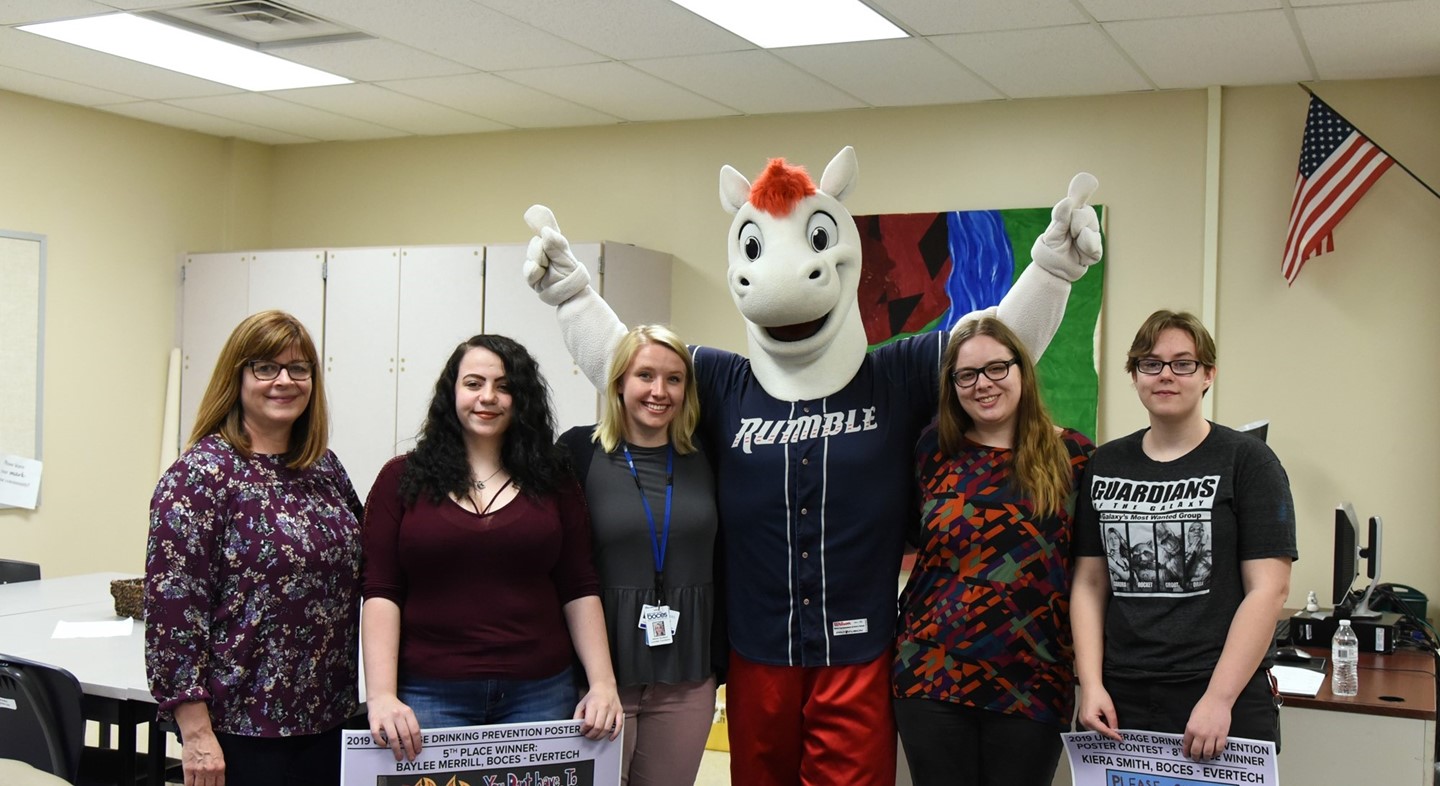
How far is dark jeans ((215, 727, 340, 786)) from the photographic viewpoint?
2.21 meters

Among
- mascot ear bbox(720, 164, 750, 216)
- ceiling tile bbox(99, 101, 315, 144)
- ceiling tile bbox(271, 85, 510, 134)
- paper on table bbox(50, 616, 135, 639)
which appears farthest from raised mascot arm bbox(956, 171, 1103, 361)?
ceiling tile bbox(99, 101, 315, 144)

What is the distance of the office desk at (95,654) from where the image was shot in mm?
2875

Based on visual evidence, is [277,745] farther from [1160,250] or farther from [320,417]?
[1160,250]

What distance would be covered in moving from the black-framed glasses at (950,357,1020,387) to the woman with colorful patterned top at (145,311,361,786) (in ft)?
3.74

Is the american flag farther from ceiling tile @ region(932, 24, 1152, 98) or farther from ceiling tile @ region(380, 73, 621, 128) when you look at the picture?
ceiling tile @ region(380, 73, 621, 128)

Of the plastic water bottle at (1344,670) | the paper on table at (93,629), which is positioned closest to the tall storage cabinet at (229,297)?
the paper on table at (93,629)

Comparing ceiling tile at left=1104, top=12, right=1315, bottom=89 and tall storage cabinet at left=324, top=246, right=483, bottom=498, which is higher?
ceiling tile at left=1104, top=12, right=1315, bottom=89

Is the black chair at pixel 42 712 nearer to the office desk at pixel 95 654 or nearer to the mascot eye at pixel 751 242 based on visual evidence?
the office desk at pixel 95 654

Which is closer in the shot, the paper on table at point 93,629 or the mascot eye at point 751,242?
the mascot eye at point 751,242

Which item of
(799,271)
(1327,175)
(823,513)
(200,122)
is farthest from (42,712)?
(1327,175)

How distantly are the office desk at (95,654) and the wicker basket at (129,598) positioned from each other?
0.04m

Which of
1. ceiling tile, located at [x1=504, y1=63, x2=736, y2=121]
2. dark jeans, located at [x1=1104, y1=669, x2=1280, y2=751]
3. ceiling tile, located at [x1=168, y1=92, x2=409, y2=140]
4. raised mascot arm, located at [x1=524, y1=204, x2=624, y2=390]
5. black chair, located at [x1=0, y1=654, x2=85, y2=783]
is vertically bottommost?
black chair, located at [x1=0, y1=654, x2=85, y2=783]

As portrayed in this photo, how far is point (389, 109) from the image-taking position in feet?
18.1

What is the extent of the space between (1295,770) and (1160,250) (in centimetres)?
234
